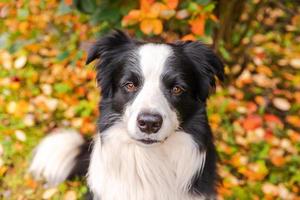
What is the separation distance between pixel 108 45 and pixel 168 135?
0.63 meters

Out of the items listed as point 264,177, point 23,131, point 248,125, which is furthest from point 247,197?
point 23,131

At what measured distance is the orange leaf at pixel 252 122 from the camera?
159 inches

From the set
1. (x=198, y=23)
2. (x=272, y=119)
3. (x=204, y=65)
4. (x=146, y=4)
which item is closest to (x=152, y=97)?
(x=204, y=65)

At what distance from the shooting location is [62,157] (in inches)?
132

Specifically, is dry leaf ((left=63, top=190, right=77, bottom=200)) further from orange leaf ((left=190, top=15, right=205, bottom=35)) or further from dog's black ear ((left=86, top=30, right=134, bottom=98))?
orange leaf ((left=190, top=15, right=205, bottom=35))

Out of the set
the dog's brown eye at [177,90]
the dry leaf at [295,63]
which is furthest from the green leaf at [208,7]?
the dry leaf at [295,63]

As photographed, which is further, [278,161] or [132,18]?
[278,161]

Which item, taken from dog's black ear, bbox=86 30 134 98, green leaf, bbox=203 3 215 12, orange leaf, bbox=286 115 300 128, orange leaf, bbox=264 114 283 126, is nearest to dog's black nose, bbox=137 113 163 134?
dog's black ear, bbox=86 30 134 98

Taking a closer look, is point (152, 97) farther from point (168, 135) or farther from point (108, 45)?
point (108, 45)

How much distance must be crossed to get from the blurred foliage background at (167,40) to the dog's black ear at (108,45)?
1.68ft

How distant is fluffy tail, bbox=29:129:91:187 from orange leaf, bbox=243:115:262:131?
56.2 inches

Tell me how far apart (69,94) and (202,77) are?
1958 mm

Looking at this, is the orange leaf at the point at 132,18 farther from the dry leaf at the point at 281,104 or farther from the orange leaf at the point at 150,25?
the dry leaf at the point at 281,104

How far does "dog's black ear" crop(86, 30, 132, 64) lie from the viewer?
2616 millimetres
